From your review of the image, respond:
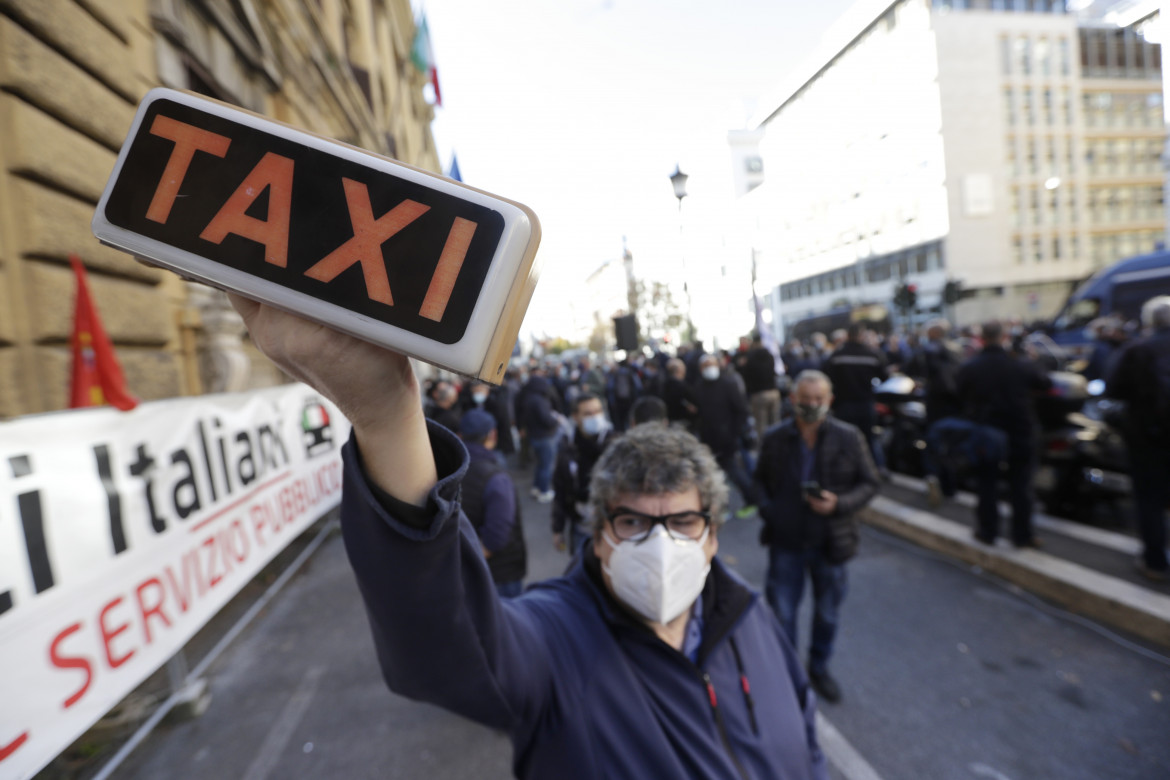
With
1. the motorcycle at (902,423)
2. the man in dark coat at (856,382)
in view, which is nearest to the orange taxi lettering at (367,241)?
the man in dark coat at (856,382)

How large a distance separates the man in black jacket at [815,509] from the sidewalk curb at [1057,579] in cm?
194

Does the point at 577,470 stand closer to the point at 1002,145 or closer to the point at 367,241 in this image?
the point at 367,241

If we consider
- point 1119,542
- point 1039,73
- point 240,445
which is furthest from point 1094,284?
point 1039,73

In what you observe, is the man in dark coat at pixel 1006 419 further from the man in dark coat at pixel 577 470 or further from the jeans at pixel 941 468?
the man in dark coat at pixel 577 470

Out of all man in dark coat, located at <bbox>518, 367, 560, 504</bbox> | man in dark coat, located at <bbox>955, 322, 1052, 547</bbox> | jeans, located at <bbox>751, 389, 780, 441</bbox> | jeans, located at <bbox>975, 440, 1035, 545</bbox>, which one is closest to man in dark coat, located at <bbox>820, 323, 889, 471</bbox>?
man in dark coat, located at <bbox>955, 322, 1052, 547</bbox>

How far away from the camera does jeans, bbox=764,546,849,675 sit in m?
3.50

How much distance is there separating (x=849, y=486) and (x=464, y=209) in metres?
3.47

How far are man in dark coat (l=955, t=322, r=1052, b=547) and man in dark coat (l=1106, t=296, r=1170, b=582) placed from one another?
1.89 ft

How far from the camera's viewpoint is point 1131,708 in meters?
3.12

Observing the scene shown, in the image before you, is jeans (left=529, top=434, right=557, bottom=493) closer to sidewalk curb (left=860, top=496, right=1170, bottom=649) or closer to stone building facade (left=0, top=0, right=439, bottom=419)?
stone building facade (left=0, top=0, right=439, bottom=419)

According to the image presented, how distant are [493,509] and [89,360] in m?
2.80

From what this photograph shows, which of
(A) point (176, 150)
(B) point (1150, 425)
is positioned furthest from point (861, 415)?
(A) point (176, 150)

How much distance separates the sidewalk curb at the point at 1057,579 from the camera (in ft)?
12.3

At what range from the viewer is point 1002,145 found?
135 ft
